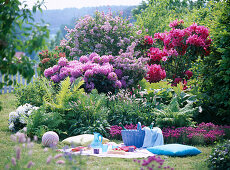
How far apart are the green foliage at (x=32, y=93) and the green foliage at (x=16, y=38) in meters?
5.21

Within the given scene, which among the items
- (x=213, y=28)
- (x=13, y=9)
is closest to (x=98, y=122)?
(x=213, y=28)

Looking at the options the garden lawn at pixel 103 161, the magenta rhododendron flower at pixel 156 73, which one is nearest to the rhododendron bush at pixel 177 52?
the magenta rhododendron flower at pixel 156 73

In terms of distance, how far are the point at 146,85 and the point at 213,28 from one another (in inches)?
Answer: 105

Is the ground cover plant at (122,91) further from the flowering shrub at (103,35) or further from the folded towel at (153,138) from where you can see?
the folded towel at (153,138)

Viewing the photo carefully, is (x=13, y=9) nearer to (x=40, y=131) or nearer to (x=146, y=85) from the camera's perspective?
(x=40, y=131)

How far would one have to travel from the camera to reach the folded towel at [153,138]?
5.98 meters

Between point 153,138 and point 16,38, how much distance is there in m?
3.98

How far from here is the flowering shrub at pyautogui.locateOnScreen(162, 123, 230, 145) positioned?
618 cm

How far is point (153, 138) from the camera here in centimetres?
607

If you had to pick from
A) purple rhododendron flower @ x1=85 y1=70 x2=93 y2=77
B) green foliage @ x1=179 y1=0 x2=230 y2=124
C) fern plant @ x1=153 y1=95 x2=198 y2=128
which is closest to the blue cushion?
fern plant @ x1=153 y1=95 x2=198 y2=128

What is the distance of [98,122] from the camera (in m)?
6.87

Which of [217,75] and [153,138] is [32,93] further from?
[217,75]

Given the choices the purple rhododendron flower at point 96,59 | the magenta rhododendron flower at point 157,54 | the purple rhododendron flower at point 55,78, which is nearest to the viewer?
the purple rhododendron flower at point 55,78

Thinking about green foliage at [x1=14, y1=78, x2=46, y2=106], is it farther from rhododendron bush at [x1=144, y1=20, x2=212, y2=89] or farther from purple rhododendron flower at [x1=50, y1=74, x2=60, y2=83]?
rhododendron bush at [x1=144, y1=20, x2=212, y2=89]
